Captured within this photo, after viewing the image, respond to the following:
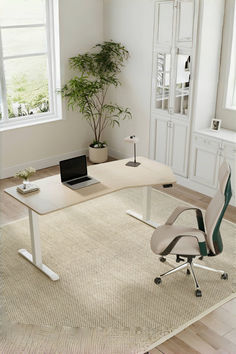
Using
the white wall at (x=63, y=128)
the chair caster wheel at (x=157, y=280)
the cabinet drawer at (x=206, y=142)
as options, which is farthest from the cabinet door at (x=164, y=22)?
the chair caster wheel at (x=157, y=280)

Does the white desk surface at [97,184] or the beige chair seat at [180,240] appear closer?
the beige chair seat at [180,240]

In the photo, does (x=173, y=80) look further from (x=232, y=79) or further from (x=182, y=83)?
(x=232, y=79)

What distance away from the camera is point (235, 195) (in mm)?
5789

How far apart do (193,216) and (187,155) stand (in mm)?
1114

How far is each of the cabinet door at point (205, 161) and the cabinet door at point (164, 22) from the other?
1.47 m

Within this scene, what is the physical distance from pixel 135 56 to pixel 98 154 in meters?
1.68

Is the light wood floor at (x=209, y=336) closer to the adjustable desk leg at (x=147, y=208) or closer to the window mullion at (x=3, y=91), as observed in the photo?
the adjustable desk leg at (x=147, y=208)

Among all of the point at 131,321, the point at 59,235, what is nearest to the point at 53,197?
the point at 59,235

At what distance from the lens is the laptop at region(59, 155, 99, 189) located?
4.54 metres

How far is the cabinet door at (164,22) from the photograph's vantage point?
6.03 m

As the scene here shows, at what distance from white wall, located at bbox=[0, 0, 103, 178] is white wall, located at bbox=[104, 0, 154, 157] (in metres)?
0.29

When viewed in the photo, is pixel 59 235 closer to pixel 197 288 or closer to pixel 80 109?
pixel 197 288

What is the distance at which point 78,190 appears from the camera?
4.42 metres

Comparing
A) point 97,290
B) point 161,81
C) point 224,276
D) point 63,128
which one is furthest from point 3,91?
point 224,276
